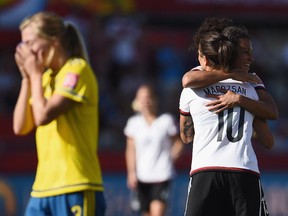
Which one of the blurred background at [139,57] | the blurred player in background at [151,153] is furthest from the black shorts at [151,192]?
the blurred background at [139,57]

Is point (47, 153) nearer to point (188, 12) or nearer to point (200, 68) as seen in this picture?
point (200, 68)

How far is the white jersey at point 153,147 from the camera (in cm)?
1062

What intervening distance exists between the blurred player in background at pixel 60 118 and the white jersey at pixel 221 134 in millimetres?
931

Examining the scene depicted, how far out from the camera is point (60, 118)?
17.8 ft

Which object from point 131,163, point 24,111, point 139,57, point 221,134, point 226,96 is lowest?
point 131,163

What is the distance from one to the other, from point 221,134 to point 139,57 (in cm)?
1193

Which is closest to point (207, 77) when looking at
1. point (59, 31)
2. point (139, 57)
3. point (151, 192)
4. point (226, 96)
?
point (226, 96)

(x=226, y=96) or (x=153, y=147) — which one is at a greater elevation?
(x=226, y=96)

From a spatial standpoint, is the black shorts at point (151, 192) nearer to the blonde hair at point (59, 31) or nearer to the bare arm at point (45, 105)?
the blonde hair at point (59, 31)

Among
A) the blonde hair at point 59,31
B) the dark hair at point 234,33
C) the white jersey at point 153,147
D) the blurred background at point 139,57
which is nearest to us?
the dark hair at point 234,33

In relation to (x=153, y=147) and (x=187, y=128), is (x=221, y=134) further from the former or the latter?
(x=153, y=147)

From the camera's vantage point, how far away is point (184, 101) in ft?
15.8

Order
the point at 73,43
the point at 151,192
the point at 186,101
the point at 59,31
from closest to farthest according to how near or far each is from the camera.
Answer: the point at 186,101
the point at 59,31
the point at 73,43
the point at 151,192

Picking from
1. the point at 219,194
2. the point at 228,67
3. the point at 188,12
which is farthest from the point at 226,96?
the point at 188,12
